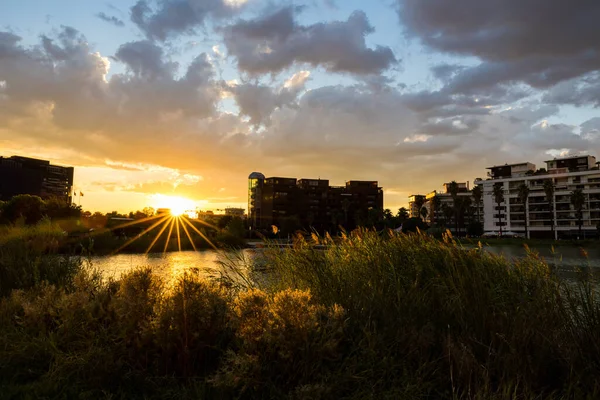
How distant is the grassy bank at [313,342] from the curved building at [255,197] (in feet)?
447

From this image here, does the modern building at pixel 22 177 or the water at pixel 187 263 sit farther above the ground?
the modern building at pixel 22 177

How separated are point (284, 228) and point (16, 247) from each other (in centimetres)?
10117

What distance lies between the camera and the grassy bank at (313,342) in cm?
399

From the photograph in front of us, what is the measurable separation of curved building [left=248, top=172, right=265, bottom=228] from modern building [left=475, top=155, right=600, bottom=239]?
67.6m

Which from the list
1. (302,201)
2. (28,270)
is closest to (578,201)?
(302,201)

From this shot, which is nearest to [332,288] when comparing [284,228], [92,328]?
[92,328]

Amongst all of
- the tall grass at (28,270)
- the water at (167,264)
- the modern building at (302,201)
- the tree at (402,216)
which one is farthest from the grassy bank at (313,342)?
the modern building at (302,201)

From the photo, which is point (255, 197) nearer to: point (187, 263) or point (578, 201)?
point (578, 201)

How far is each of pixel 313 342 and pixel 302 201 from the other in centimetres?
14092

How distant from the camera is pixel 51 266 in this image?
905 cm

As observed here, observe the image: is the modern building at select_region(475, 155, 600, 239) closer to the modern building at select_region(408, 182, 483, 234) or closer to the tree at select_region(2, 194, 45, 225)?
the modern building at select_region(408, 182, 483, 234)

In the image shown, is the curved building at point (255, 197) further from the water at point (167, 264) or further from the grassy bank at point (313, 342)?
the grassy bank at point (313, 342)

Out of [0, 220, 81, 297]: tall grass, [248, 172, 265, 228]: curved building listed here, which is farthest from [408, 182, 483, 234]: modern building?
[0, 220, 81, 297]: tall grass

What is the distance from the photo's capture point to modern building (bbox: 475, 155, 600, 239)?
332 ft
